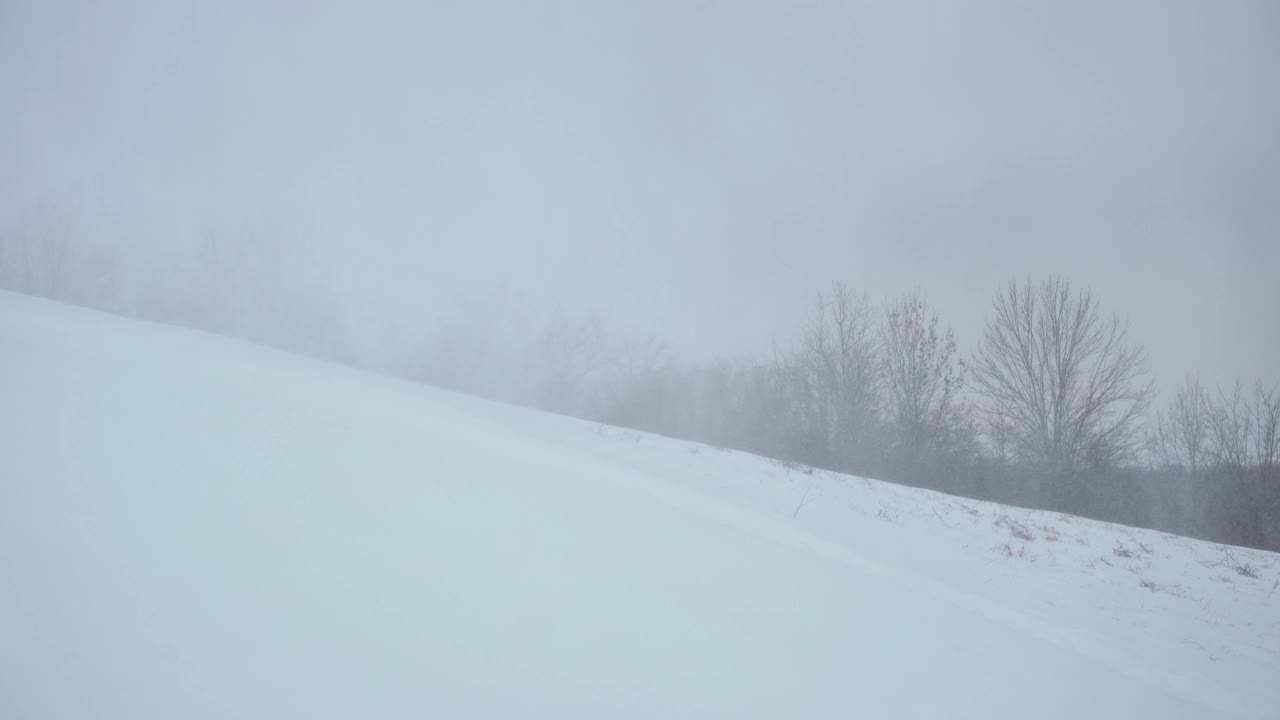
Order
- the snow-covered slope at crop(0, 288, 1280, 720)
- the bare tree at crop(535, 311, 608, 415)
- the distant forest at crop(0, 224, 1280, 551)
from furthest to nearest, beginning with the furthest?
1. the bare tree at crop(535, 311, 608, 415)
2. the distant forest at crop(0, 224, 1280, 551)
3. the snow-covered slope at crop(0, 288, 1280, 720)

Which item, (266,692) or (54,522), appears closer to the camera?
(266,692)

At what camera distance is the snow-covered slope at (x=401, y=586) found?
Answer: 1209 mm

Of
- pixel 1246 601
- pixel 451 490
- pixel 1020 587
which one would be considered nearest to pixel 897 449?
pixel 1246 601

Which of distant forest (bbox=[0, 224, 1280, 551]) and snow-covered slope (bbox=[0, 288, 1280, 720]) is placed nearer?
snow-covered slope (bbox=[0, 288, 1280, 720])

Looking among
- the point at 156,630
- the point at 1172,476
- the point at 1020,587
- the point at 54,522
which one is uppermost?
the point at 1172,476

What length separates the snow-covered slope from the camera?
47.6 inches

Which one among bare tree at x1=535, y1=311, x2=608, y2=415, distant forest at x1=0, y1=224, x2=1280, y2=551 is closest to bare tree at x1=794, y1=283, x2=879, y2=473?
distant forest at x1=0, y1=224, x2=1280, y2=551

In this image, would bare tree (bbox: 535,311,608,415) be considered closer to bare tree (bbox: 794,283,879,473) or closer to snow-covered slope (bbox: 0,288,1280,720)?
bare tree (bbox: 794,283,879,473)

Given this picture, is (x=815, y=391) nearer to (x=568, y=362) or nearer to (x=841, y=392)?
(x=841, y=392)

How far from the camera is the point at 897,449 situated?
2019 cm

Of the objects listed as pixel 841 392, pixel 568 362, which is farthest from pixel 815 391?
pixel 568 362

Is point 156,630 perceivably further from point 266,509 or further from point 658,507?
point 658,507

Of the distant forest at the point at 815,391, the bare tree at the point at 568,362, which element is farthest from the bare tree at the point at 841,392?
the bare tree at the point at 568,362

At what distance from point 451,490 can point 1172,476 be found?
23990 millimetres
